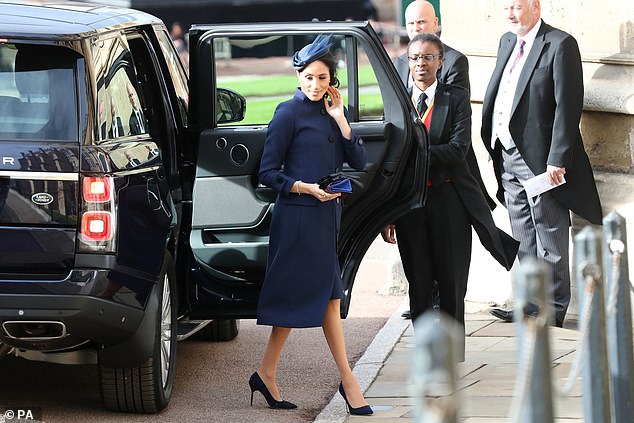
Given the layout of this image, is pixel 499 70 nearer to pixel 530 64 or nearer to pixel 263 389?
pixel 530 64

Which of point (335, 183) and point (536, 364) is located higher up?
point (536, 364)

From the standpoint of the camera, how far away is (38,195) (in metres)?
6.02

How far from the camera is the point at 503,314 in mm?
9148

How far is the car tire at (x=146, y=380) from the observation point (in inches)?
260

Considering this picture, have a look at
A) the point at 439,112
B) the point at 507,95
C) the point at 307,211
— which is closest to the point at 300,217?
the point at 307,211

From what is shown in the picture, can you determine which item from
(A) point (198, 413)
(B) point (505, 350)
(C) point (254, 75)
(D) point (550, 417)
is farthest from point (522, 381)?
(C) point (254, 75)

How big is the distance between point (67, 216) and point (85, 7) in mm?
1514

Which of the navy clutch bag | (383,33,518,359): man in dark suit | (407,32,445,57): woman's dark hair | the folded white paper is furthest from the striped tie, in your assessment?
the folded white paper

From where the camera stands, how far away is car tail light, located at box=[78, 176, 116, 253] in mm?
6055

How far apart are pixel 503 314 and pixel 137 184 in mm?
3475

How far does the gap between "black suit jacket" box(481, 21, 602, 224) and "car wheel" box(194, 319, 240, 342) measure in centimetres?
206

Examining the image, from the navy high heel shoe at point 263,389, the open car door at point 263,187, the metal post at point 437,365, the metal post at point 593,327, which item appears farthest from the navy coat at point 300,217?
the metal post at point 437,365

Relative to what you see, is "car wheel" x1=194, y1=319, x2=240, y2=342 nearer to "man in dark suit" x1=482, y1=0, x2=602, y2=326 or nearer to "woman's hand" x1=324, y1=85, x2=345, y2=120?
"man in dark suit" x1=482, y1=0, x2=602, y2=326

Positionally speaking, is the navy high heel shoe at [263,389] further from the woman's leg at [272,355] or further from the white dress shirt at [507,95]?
the white dress shirt at [507,95]
